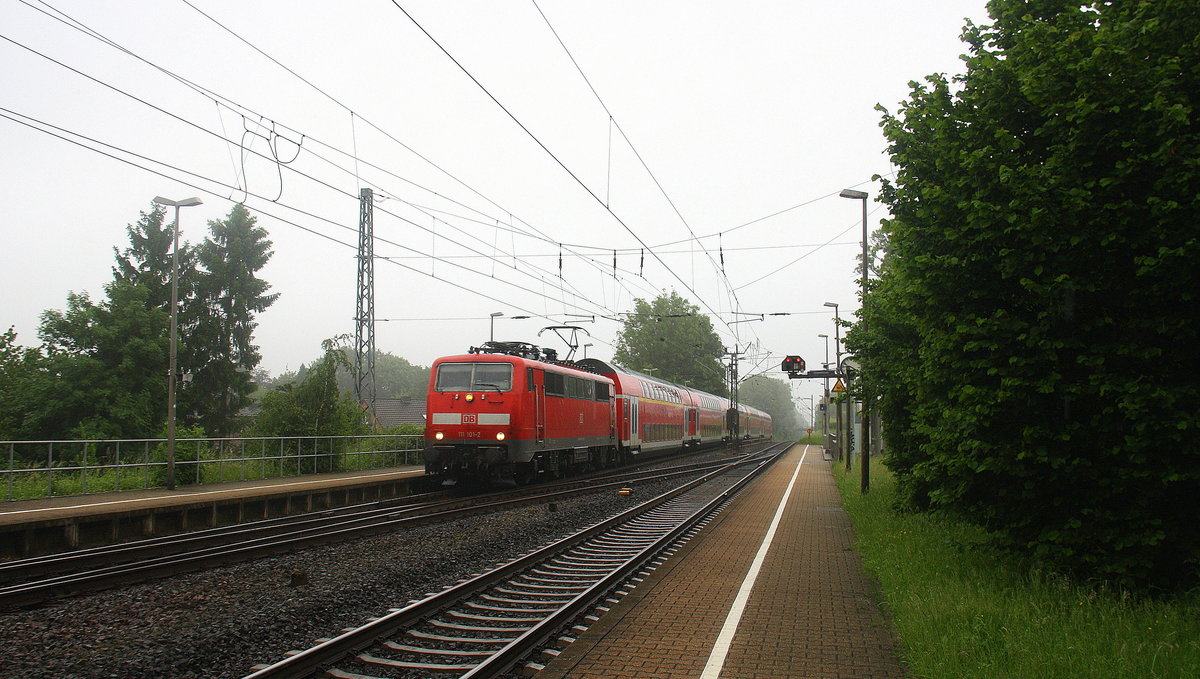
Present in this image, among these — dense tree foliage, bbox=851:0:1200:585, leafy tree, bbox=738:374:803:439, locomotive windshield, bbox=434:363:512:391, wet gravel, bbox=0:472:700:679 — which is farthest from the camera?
leafy tree, bbox=738:374:803:439

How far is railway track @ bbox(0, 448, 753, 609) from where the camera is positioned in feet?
27.9

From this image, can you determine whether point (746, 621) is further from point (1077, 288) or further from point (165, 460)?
point (165, 460)

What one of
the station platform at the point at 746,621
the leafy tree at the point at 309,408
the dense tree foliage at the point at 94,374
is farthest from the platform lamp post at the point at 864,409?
the dense tree foliage at the point at 94,374

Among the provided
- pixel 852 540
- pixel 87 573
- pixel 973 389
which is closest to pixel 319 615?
pixel 87 573

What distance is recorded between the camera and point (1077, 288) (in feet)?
23.3

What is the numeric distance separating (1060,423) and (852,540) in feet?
18.2

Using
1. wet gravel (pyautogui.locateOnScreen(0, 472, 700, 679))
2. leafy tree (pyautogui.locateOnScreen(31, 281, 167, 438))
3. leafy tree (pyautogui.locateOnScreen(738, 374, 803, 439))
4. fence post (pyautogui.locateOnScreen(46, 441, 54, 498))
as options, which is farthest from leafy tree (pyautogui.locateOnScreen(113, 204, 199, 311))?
leafy tree (pyautogui.locateOnScreen(738, 374, 803, 439))

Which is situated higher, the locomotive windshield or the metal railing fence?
the locomotive windshield

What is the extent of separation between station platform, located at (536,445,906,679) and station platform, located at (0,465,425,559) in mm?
8099

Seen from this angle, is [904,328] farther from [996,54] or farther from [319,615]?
[319,615]

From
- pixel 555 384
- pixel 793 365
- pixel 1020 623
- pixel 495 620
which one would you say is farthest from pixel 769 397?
pixel 1020 623

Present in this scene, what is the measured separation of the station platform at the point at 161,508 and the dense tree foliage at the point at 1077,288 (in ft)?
37.1

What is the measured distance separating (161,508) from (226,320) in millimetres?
40314

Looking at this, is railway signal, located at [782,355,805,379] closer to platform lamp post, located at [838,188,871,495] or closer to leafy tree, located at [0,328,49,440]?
platform lamp post, located at [838,188,871,495]
